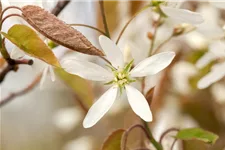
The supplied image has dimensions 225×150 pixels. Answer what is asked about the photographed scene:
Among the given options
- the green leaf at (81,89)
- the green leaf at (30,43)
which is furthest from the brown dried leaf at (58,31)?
the green leaf at (81,89)

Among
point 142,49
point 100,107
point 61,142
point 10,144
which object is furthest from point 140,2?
point 10,144

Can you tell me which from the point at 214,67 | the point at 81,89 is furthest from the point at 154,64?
the point at 81,89

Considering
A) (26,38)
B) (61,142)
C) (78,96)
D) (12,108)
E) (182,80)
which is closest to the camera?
(26,38)

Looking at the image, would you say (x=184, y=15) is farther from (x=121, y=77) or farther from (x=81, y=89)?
(x=81, y=89)

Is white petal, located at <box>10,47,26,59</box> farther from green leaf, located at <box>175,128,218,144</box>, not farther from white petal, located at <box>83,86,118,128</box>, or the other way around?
green leaf, located at <box>175,128,218,144</box>

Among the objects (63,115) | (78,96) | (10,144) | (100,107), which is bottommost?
(10,144)

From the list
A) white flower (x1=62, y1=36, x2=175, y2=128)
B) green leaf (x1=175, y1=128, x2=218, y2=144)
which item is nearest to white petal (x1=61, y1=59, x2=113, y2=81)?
white flower (x1=62, y1=36, x2=175, y2=128)

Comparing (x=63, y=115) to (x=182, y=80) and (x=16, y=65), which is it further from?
(x=16, y=65)
